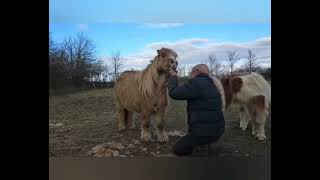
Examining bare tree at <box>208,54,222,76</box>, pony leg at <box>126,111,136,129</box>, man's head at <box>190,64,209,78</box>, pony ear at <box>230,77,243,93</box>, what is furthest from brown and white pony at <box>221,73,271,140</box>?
pony leg at <box>126,111,136,129</box>

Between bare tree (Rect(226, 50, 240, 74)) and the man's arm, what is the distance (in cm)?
43

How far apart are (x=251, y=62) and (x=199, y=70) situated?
57cm

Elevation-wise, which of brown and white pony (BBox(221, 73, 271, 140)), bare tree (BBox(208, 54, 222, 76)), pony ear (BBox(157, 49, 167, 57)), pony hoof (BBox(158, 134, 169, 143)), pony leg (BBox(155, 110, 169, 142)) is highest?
pony ear (BBox(157, 49, 167, 57))

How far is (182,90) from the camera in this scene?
4.88 metres

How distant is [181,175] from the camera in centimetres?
482

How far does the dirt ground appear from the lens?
4.85 m

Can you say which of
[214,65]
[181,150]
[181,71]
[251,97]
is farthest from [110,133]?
[251,97]

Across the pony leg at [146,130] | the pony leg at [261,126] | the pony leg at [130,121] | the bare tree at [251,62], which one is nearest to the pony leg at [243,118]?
the pony leg at [261,126]

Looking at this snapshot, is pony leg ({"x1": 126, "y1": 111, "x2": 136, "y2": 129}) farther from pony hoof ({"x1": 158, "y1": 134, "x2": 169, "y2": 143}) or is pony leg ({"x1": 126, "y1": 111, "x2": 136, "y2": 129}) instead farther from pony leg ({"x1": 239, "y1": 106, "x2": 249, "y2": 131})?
pony leg ({"x1": 239, "y1": 106, "x2": 249, "y2": 131})

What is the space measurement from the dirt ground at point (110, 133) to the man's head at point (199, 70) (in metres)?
0.32

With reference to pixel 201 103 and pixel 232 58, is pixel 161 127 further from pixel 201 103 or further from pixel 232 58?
pixel 232 58
